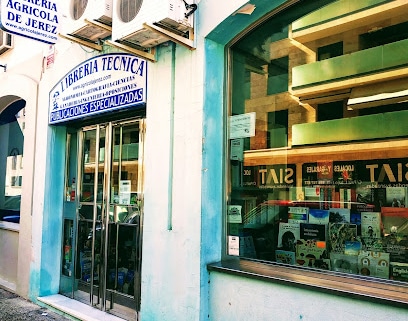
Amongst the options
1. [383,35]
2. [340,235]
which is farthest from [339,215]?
[383,35]

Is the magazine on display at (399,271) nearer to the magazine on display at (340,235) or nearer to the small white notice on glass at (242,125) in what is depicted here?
the magazine on display at (340,235)

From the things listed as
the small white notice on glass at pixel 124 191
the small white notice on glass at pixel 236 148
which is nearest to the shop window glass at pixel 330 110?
the small white notice on glass at pixel 236 148

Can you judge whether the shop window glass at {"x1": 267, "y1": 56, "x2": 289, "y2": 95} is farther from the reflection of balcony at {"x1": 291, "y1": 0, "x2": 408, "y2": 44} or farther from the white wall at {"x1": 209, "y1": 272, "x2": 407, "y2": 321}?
the white wall at {"x1": 209, "y1": 272, "x2": 407, "y2": 321}

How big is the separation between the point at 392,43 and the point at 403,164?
109 centimetres

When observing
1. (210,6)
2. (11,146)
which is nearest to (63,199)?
(11,146)

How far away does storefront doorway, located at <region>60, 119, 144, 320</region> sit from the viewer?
511cm

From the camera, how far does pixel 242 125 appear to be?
418 cm

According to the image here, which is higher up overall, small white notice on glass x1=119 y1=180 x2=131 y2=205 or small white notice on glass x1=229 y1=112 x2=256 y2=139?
small white notice on glass x1=229 y1=112 x2=256 y2=139

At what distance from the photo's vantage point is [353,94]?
12.8 feet

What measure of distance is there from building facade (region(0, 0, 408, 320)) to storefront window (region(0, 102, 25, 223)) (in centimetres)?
339

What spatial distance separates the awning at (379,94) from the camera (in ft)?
11.7

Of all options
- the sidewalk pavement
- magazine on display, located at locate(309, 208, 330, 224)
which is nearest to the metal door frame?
the sidewalk pavement

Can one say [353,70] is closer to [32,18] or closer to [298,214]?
[298,214]

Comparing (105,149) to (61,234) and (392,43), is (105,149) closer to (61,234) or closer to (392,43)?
(61,234)
